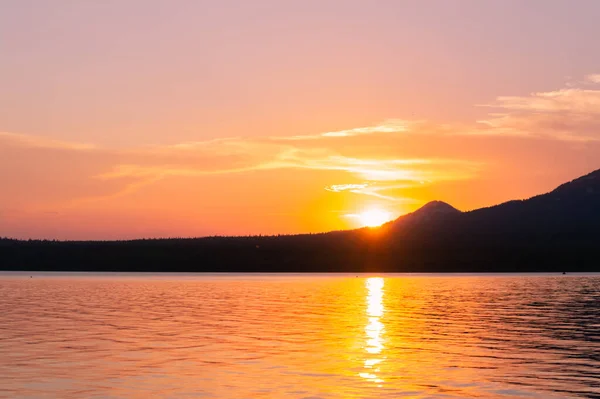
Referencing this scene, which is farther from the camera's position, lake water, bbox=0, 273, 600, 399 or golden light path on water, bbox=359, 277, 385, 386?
golden light path on water, bbox=359, 277, 385, 386

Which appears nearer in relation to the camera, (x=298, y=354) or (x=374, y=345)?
(x=298, y=354)

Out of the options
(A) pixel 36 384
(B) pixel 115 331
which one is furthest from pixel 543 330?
(A) pixel 36 384

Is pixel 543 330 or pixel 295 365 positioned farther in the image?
pixel 543 330

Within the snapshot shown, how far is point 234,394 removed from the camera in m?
30.6

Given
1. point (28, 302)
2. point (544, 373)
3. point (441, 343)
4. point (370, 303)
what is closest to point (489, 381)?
point (544, 373)

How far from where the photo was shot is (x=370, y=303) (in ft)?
312

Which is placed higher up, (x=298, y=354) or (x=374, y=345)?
(x=374, y=345)

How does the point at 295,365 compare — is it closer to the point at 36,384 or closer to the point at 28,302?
the point at 36,384

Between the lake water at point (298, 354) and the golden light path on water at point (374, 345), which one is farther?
the golden light path on water at point (374, 345)

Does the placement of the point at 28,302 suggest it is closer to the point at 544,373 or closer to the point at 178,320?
the point at 178,320

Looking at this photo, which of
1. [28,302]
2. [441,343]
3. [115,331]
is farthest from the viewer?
[28,302]

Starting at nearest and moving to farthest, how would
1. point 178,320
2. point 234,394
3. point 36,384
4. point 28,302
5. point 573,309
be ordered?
1. point 234,394
2. point 36,384
3. point 178,320
4. point 573,309
5. point 28,302

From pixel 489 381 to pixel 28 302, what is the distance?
68.9 metres

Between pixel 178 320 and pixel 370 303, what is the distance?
34.5m
